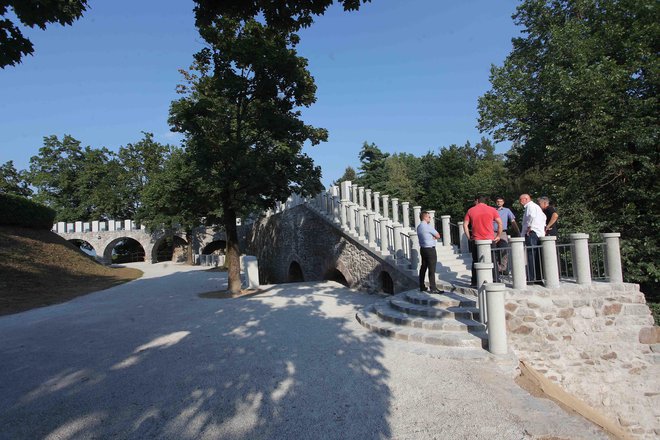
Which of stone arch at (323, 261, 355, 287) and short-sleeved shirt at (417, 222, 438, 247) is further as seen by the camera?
stone arch at (323, 261, 355, 287)

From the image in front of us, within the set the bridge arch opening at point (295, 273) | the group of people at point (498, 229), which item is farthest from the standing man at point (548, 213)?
the bridge arch opening at point (295, 273)

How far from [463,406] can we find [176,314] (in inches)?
298

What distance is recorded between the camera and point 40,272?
16578 mm

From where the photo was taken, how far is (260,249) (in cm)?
2658

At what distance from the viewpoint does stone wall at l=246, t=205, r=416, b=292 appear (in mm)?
11297

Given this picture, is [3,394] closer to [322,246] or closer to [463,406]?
[463,406]

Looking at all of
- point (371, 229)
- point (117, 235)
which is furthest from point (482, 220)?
point (117, 235)

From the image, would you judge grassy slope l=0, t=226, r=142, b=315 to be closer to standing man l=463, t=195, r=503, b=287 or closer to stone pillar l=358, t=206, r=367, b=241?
stone pillar l=358, t=206, r=367, b=241

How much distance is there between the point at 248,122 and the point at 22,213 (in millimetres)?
18056

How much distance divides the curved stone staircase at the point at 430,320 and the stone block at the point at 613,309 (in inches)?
87.4

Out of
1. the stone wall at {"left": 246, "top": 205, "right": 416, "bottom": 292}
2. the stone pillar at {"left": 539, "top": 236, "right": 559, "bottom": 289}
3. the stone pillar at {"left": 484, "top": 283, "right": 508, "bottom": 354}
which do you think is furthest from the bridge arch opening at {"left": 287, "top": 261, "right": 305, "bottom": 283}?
the stone pillar at {"left": 484, "top": 283, "right": 508, "bottom": 354}

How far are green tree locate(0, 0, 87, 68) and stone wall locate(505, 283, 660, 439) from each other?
737cm

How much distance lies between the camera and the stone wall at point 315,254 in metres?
11.3

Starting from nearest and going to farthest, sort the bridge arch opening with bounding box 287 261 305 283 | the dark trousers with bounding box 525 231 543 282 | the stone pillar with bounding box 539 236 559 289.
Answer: the stone pillar with bounding box 539 236 559 289 < the dark trousers with bounding box 525 231 543 282 < the bridge arch opening with bounding box 287 261 305 283
